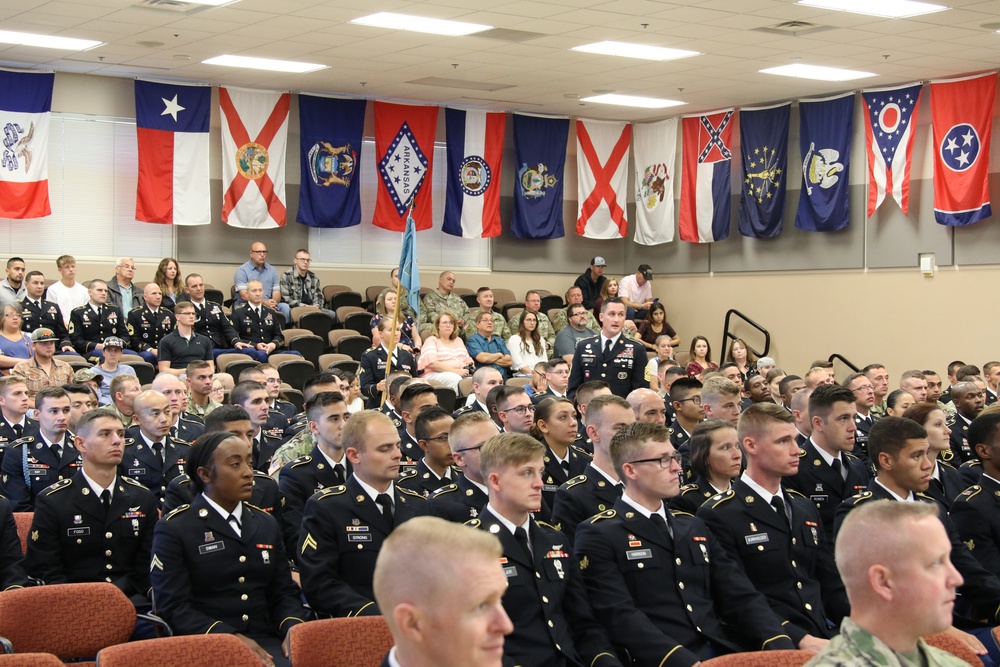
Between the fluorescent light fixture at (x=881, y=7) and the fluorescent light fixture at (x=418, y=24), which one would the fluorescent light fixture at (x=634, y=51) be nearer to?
the fluorescent light fixture at (x=418, y=24)

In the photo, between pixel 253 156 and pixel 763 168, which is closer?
pixel 253 156

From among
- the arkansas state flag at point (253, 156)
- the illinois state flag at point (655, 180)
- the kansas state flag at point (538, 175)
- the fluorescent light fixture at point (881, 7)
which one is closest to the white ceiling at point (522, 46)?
the fluorescent light fixture at point (881, 7)

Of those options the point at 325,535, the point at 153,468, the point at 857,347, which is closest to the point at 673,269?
the point at 857,347

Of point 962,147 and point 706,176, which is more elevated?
point 962,147

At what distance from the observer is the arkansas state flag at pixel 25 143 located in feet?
38.2

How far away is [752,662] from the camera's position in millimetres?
2957

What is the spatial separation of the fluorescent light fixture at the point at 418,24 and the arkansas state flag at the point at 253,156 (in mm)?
3314

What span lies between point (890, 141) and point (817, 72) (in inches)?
50.3

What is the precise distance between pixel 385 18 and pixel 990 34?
5.60 metres

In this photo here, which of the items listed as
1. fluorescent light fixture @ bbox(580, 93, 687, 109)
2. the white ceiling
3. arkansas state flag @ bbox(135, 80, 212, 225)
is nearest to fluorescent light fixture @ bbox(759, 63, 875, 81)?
the white ceiling

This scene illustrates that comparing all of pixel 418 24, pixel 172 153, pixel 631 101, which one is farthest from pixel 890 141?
pixel 172 153

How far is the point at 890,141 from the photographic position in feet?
41.2

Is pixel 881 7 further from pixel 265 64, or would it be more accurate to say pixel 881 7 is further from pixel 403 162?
pixel 403 162

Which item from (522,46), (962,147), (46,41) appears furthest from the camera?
(962,147)
